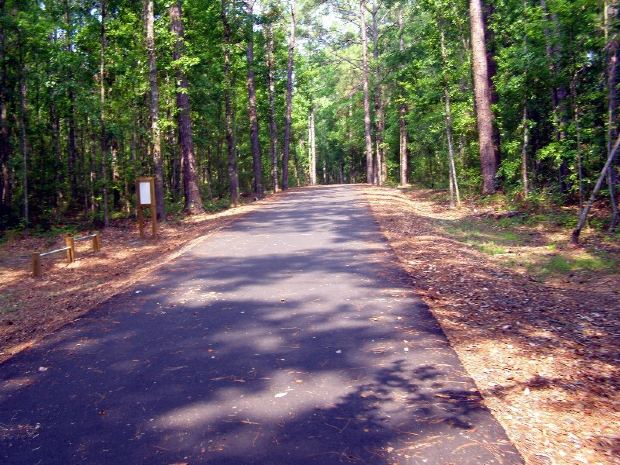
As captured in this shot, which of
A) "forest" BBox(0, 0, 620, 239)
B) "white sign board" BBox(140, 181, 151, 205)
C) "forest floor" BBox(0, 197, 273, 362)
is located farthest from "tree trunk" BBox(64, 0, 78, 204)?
"white sign board" BBox(140, 181, 151, 205)

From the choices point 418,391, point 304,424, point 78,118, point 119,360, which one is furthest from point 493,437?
point 78,118

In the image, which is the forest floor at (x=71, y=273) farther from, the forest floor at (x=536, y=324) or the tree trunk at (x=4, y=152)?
the forest floor at (x=536, y=324)

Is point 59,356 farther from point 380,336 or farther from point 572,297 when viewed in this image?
point 572,297

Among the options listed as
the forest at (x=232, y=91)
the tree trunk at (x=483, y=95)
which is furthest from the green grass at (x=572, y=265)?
the tree trunk at (x=483, y=95)

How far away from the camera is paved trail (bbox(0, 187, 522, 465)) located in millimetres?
3439

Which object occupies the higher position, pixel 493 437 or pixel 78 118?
pixel 78 118

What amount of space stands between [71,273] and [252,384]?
8.07m

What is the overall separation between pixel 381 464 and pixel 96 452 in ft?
6.37

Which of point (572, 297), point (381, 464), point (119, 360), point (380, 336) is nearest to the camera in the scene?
point (381, 464)

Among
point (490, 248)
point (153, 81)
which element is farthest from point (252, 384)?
point (153, 81)

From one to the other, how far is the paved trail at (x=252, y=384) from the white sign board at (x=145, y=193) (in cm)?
Answer: 569

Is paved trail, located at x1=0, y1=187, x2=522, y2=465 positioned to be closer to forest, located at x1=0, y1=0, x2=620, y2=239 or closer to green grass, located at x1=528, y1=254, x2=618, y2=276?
green grass, located at x1=528, y1=254, x2=618, y2=276

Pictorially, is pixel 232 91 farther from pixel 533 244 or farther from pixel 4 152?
pixel 533 244

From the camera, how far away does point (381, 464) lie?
10.5ft
